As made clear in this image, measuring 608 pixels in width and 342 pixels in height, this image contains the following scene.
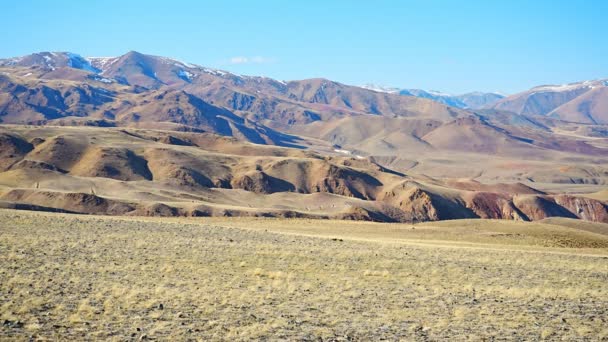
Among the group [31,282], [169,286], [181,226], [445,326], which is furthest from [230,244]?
[445,326]

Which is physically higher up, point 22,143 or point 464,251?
point 22,143

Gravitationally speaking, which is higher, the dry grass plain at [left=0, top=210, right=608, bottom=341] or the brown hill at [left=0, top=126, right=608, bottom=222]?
the brown hill at [left=0, top=126, right=608, bottom=222]

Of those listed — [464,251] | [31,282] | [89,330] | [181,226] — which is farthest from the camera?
[181,226]

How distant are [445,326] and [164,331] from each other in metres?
6.73

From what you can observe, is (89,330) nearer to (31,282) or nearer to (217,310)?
(217,310)

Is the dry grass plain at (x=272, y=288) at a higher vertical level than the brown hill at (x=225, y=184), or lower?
lower

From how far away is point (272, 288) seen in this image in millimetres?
21031

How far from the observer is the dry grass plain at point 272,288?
1598 centimetres

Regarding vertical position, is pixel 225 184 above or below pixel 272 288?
above

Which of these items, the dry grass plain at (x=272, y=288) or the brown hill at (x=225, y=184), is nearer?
the dry grass plain at (x=272, y=288)

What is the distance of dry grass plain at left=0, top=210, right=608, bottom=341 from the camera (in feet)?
52.4

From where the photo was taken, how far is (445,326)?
17141 mm

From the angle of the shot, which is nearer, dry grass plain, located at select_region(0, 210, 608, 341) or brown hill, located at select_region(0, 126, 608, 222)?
dry grass plain, located at select_region(0, 210, 608, 341)

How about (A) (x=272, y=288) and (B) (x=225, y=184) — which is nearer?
(A) (x=272, y=288)
